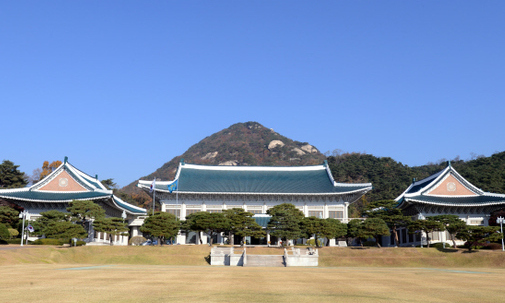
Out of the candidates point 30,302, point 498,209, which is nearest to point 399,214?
point 498,209

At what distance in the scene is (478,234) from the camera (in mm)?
47406

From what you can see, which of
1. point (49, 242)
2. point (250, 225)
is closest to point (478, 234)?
point (250, 225)

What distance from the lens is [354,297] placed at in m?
15.3

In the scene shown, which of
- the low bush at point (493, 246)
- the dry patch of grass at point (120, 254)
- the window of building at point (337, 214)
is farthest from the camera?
the window of building at point (337, 214)

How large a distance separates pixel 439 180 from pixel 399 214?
12.5 m

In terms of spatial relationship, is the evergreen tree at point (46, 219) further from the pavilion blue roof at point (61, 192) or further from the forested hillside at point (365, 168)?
the forested hillside at point (365, 168)

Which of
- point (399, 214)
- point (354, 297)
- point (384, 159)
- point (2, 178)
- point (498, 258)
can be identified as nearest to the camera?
point (354, 297)

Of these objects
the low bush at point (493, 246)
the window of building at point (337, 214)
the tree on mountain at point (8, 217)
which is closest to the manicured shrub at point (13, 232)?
the tree on mountain at point (8, 217)

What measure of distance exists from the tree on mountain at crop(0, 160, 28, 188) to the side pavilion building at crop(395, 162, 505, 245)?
2737 inches

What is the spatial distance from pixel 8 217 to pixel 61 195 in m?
7.42

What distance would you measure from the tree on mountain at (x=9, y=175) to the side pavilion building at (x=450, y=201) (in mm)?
69518

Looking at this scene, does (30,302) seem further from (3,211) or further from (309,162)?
(309,162)

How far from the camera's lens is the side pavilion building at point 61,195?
195 ft

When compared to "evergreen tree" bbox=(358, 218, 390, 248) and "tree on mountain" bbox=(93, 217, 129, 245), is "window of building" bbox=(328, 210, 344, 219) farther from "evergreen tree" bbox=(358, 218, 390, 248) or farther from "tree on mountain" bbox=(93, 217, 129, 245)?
"tree on mountain" bbox=(93, 217, 129, 245)
